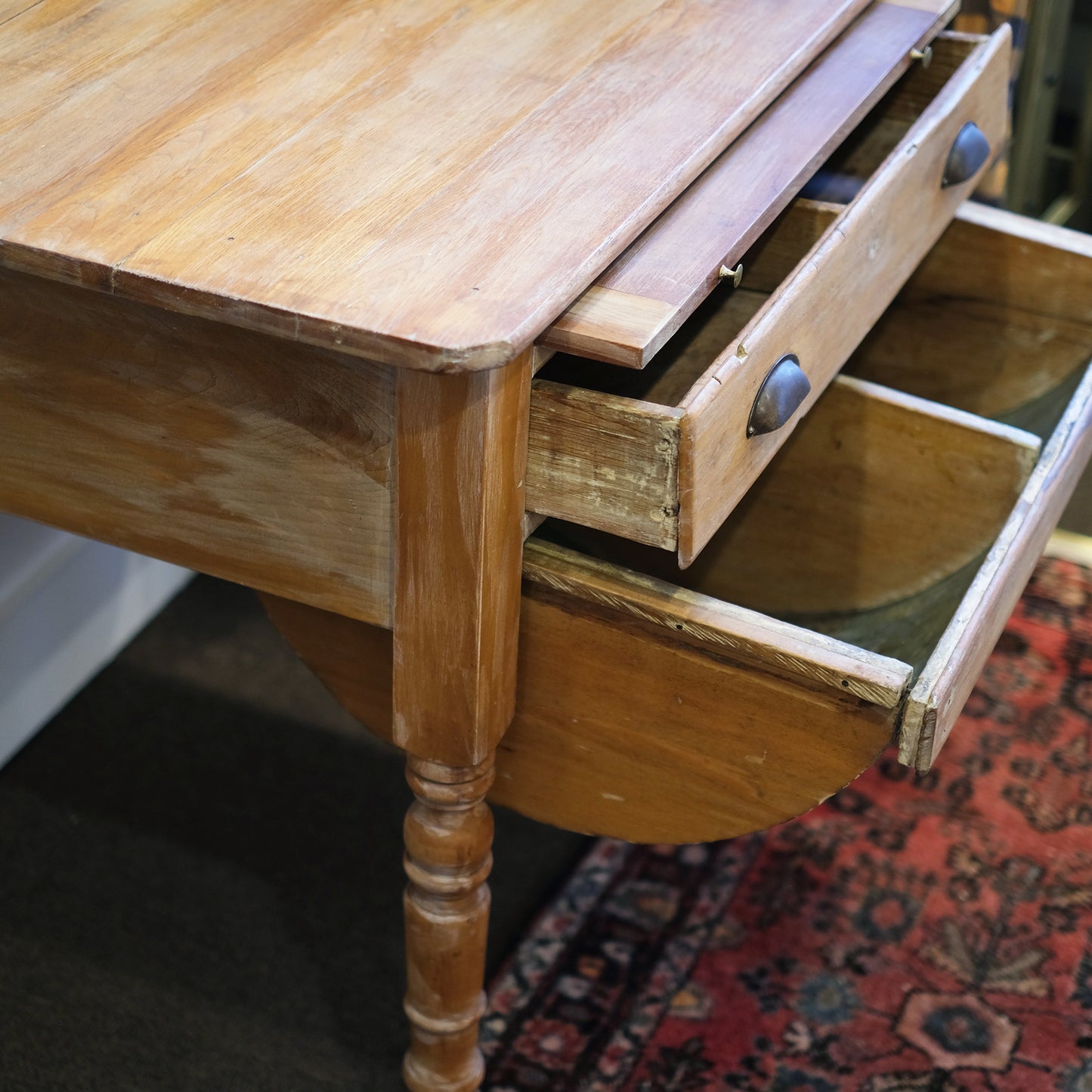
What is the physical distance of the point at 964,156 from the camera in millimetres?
1105

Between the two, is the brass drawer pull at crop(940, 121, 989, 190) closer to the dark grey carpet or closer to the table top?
the table top

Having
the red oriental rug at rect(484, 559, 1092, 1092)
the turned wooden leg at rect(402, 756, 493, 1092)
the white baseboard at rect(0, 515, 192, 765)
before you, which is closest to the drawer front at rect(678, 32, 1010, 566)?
the turned wooden leg at rect(402, 756, 493, 1092)

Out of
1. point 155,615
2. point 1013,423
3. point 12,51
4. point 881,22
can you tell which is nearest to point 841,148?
point 881,22

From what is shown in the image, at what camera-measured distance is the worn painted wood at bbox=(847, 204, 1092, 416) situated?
1229 mm

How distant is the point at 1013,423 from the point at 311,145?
0.73 m

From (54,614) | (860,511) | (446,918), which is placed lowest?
(54,614)

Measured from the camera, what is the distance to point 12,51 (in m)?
0.94

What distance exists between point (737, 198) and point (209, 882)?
777mm

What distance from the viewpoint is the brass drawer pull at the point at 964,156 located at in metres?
1.10

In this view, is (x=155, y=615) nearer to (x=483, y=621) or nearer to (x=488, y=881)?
(x=488, y=881)

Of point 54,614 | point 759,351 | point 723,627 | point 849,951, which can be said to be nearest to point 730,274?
point 759,351

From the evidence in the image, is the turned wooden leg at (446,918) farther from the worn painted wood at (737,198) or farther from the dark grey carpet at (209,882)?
the worn painted wood at (737,198)

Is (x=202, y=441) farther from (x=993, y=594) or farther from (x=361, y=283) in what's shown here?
(x=993, y=594)

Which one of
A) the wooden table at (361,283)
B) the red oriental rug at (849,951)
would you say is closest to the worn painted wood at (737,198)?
the wooden table at (361,283)
